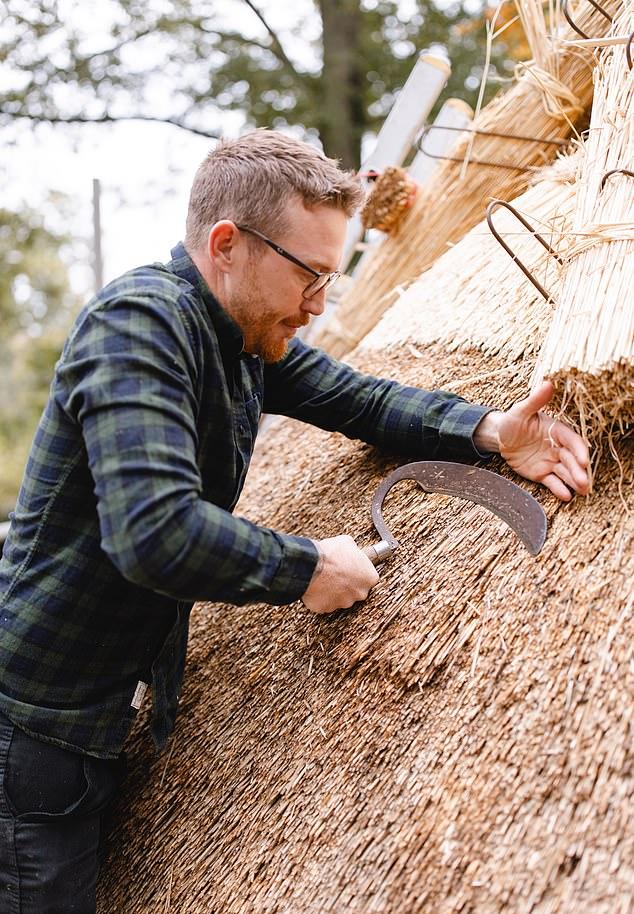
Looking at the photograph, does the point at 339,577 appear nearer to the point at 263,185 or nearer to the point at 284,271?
the point at 284,271

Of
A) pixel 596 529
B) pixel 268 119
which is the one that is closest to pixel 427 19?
pixel 268 119

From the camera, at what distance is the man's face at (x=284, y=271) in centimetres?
151

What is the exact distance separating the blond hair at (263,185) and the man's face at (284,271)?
1.0 inches

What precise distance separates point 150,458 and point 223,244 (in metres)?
0.52

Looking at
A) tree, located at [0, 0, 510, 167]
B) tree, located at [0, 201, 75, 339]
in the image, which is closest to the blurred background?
tree, located at [0, 0, 510, 167]

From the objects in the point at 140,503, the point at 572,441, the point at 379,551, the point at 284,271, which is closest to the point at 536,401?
the point at 572,441

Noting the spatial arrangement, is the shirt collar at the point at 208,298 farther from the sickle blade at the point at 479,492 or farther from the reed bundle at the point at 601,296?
the reed bundle at the point at 601,296

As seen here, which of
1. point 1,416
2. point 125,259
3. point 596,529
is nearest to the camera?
point 596,529

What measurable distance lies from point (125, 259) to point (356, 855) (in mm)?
11834

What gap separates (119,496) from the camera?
1238 mm

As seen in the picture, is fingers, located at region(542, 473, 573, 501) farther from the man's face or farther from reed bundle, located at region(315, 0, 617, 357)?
reed bundle, located at region(315, 0, 617, 357)

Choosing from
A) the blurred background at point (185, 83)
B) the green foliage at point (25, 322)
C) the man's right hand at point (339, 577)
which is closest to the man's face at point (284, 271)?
the man's right hand at point (339, 577)

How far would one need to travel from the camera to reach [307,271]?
154cm

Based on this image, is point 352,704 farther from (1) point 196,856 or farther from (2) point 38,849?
(2) point 38,849
